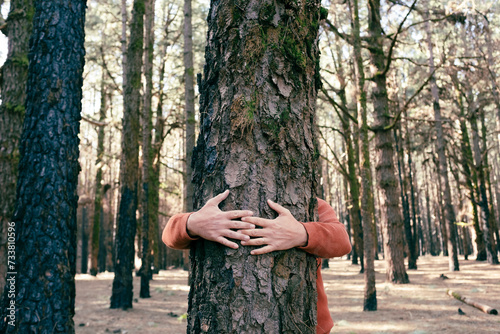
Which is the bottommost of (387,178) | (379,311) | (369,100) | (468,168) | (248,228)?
(379,311)

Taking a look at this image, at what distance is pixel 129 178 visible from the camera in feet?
29.1

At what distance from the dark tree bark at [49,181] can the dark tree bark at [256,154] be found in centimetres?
251

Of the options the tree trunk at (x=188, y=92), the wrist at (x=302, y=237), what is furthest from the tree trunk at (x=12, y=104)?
the tree trunk at (x=188, y=92)

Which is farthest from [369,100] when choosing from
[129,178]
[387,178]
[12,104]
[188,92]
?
[12,104]

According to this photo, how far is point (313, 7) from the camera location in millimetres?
2154

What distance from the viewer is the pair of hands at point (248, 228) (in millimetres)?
1719

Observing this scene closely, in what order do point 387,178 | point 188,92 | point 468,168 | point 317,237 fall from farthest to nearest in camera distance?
point 468,168 < point 188,92 < point 387,178 < point 317,237

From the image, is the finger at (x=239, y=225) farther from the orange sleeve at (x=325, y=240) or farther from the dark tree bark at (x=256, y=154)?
the orange sleeve at (x=325, y=240)

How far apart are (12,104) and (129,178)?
Answer: 3.50m

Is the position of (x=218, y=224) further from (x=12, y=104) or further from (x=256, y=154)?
(x=12, y=104)

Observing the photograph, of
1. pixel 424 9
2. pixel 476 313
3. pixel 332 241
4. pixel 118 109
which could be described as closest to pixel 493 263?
pixel 476 313

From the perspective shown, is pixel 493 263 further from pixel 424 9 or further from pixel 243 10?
pixel 243 10

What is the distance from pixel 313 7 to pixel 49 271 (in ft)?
11.7

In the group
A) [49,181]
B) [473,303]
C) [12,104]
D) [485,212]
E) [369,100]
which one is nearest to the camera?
[49,181]
